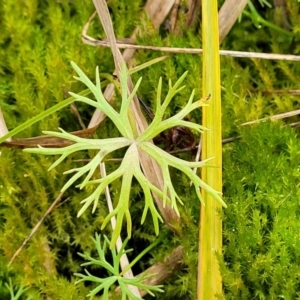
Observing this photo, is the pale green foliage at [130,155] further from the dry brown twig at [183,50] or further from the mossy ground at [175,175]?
the dry brown twig at [183,50]

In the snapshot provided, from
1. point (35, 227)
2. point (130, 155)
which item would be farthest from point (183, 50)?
point (35, 227)

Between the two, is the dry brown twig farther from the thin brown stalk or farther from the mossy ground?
the thin brown stalk

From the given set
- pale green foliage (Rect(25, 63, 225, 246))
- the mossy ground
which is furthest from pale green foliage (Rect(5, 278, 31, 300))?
pale green foliage (Rect(25, 63, 225, 246))

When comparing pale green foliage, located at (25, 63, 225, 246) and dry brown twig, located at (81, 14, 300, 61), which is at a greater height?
dry brown twig, located at (81, 14, 300, 61)

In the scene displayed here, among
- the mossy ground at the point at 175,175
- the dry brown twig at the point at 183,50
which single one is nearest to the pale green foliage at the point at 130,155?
the mossy ground at the point at 175,175

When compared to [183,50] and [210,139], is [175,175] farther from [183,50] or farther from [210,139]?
[183,50]
